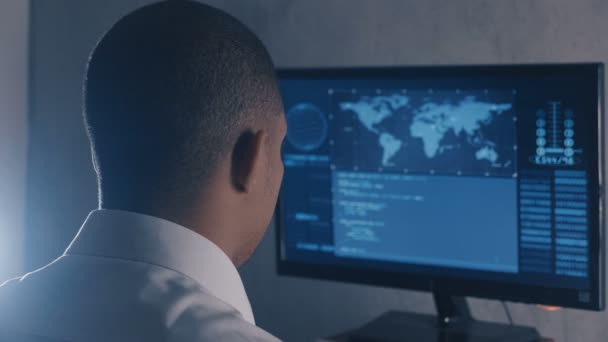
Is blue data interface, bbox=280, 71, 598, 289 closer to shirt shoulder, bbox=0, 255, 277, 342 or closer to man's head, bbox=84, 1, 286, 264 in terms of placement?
man's head, bbox=84, 1, 286, 264

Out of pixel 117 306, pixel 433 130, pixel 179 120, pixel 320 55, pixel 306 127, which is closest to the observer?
pixel 117 306

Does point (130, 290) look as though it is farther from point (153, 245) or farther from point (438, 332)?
point (438, 332)

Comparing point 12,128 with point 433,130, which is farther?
point 12,128

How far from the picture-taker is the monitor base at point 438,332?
1.63m

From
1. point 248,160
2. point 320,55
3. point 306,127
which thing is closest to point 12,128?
point 320,55

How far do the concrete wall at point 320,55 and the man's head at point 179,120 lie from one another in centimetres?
100

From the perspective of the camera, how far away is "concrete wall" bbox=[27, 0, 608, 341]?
1827 millimetres

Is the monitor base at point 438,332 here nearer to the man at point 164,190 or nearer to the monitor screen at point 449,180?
the monitor screen at point 449,180

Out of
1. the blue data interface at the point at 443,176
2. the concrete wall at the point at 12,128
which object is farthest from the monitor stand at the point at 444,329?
the concrete wall at the point at 12,128

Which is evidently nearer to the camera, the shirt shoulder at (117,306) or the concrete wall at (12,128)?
the shirt shoulder at (117,306)

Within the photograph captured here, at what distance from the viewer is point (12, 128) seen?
2514 mm

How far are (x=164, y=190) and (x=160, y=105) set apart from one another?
9 centimetres

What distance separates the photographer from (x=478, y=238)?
1.63 m

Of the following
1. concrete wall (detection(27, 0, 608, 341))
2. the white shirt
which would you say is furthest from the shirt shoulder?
concrete wall (detection(27, 0, 608, 341))
